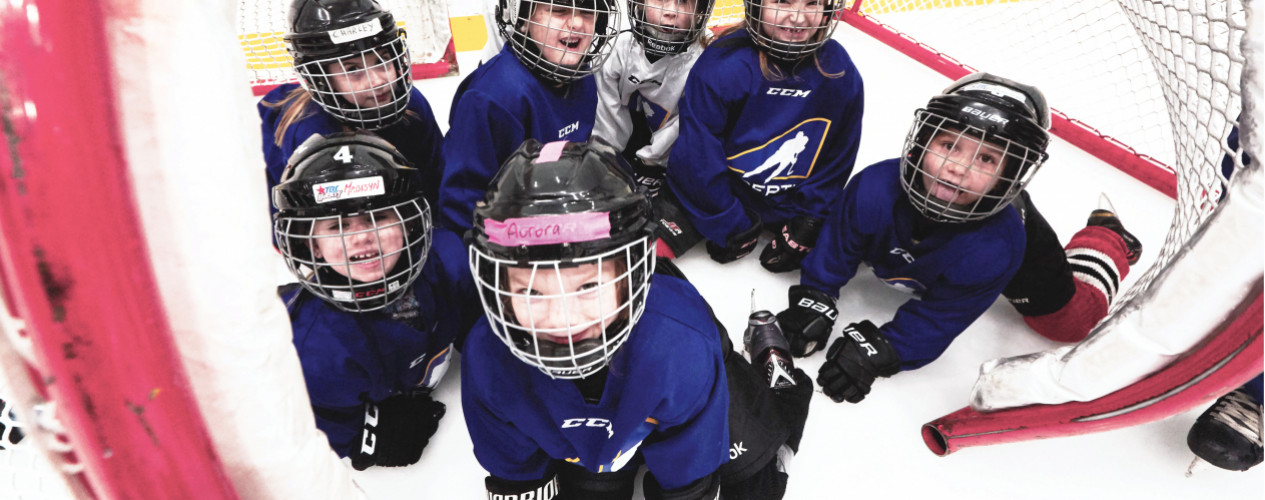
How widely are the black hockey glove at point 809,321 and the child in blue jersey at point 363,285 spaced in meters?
0.87

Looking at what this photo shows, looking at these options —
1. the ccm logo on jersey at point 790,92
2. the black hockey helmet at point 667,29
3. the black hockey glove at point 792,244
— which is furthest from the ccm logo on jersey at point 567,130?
the black hockey glove at point 792,244

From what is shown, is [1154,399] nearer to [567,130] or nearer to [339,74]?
[567,130]

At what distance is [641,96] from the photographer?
6.88 ft

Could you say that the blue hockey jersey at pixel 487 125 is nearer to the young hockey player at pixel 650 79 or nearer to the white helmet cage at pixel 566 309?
the young hockey player at pixel 650 79

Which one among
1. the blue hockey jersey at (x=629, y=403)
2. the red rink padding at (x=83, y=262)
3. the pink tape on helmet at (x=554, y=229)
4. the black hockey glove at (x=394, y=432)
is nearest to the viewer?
the red rink padding at (x=83, y=262)

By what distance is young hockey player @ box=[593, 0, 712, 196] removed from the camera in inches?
70.4

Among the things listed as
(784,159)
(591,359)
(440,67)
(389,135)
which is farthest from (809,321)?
(440,67)

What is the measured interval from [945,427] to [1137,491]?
0.46 meters

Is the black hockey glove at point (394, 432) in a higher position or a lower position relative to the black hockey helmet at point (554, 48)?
lower

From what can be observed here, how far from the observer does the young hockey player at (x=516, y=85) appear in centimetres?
148

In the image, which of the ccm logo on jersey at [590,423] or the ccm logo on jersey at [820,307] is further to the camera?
the ccm logo on jersey at [820,307]

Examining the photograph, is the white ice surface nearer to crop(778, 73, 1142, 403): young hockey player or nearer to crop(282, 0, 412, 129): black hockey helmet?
crop(778, 73, 1142, 403): young hockey player

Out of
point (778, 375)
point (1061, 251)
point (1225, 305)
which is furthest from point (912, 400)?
point (1225, 305)

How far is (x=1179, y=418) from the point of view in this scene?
4.71ft
